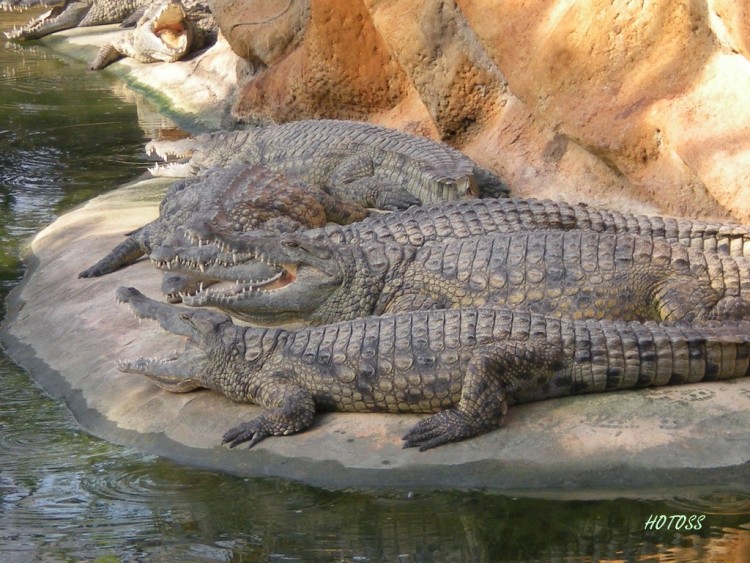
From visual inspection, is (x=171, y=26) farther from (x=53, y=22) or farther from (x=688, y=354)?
(x=688, y=354)

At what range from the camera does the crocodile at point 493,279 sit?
520 cm

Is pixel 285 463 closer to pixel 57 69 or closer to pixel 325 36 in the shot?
pixel 325 36

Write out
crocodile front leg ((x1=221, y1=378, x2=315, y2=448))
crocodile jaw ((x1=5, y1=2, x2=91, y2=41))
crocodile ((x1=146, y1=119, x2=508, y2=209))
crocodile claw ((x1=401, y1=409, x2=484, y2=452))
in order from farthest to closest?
crocodile jaw ((x1=5, y1=2, x2=91, y2=41))
crocodile ((x1=146, y1=119, x2=508, y2=209))
crocodile front leg ((x1=221, y1=378, x2=315, y2=448))
crocodile claw ((x1=401, y1=409, x2=484, y2=452))

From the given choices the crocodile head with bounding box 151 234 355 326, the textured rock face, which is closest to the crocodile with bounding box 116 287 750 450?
the crocodile head with bounding box 151 234 355 326

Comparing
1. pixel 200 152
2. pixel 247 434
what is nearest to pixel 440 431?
pixel 247 434

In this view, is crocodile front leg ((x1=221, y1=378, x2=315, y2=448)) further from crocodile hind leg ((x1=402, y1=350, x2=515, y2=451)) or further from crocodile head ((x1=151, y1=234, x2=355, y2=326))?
crocodile head ((x1=151, y1=234, x2=355, y2=326))

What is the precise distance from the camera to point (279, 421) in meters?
4.57

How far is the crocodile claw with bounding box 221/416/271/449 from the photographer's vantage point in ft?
14.9

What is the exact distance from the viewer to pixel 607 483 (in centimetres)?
404

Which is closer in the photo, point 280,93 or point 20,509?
point 20,509

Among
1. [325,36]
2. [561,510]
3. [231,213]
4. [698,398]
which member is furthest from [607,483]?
[325,36]

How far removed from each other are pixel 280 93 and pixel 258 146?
78.8 inches

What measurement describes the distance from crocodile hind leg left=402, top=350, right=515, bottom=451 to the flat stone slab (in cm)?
5

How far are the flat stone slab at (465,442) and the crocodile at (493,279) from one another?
64 centimetres
